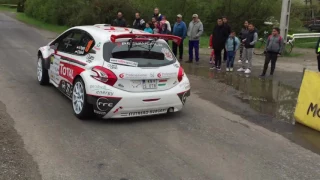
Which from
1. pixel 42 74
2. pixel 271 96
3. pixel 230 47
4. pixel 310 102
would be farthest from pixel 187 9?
→ pixel 310 102

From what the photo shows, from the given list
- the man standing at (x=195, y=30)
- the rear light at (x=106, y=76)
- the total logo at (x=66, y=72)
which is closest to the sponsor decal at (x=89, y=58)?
the rear light at (x=106, y=76)

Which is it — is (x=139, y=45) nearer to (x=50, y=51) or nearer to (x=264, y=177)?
(x=50, y=51)

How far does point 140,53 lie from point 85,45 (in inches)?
43.7

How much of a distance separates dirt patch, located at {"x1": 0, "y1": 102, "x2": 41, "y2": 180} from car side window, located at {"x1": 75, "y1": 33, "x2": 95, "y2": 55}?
1.88 metres

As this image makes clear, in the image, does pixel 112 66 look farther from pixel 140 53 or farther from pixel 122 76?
pixel 140 53

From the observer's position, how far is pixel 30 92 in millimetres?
8641

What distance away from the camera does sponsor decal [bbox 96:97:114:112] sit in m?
6.50

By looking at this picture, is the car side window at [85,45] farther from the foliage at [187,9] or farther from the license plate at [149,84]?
the foliage at [187,9]

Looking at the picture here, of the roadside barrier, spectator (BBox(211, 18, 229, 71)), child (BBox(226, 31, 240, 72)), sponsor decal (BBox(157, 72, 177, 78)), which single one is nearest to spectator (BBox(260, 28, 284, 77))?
child (BBox(226, 31, 240, 72))

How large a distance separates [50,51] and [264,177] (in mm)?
5672

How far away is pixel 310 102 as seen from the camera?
7.21 m

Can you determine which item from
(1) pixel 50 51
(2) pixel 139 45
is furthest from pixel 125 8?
(2) pixel 139 45

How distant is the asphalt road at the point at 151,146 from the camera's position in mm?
4902

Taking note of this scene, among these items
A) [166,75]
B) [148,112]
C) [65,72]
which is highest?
[166,75]
